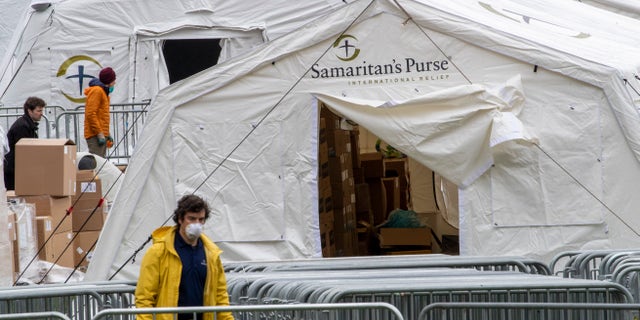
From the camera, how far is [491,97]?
1447cm

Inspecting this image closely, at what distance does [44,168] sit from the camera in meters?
16.2

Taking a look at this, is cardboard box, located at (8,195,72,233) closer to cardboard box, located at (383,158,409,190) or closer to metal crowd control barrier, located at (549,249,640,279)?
cardboard box, located at (383,158,409,190)

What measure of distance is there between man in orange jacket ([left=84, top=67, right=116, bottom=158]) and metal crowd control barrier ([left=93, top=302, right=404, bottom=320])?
10020mm

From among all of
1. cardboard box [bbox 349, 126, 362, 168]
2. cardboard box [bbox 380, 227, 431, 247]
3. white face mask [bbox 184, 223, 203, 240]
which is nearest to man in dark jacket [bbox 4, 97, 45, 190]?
cardboard box [bbox 349, 126, 362, 168]

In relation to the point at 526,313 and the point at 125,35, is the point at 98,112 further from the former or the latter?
the point at 526,313

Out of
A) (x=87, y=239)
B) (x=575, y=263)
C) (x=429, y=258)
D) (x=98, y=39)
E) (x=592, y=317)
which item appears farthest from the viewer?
(x=98, y=39)

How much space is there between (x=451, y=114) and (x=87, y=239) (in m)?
4.70

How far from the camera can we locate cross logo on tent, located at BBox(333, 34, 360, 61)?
14.9m

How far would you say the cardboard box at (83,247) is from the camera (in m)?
16.6

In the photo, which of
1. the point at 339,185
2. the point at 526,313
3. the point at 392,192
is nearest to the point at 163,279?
the point at 526,313

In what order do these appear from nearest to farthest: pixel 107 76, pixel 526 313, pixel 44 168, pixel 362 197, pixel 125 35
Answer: pixel 526 313, pixel 44 168, pixel 107 76, pixel 362 197, pixel 125 35

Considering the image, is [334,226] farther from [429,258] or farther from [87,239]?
[429,258]

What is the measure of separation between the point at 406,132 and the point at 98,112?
219 inches

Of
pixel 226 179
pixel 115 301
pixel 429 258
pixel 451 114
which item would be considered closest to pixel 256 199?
pixel 226 179
